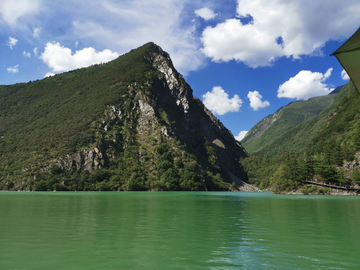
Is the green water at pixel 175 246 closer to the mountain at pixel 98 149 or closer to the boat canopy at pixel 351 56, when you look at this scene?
the boat canopy at pixel 351 56

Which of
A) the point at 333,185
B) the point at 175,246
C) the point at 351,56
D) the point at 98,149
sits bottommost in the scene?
the point at 333,185

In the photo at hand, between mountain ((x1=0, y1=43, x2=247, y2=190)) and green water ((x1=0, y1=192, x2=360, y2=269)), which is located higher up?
mountain ((x1=0, y1=43, x2=247, y2=190))

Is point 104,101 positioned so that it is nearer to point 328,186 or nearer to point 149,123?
point 149,123

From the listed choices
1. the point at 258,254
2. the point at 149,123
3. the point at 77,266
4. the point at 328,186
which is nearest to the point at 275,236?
the point at 258,254

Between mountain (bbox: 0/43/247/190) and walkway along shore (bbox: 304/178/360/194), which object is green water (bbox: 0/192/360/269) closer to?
walkway along shore (bbox: 304/178/360/194)

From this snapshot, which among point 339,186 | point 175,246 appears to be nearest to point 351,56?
point 175,246

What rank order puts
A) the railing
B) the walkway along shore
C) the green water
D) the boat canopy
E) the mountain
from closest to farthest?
the boat canopy < the green water < the walkway along shore < the railing < the mountain

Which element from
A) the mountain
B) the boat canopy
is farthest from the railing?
the boat canopy

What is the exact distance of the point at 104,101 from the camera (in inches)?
7500

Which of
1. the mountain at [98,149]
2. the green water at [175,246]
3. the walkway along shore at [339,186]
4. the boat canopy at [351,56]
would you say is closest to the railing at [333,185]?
the walkway along shore at [339,186]

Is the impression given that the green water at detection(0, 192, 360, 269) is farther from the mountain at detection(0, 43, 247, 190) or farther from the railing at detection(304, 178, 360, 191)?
the mountain at detection(0, 43, 247, 190)

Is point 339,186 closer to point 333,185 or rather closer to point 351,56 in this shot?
point 333,185

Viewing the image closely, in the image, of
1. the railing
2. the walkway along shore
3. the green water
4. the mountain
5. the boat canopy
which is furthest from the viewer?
the mountain

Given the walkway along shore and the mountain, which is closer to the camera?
the walkway along shore
